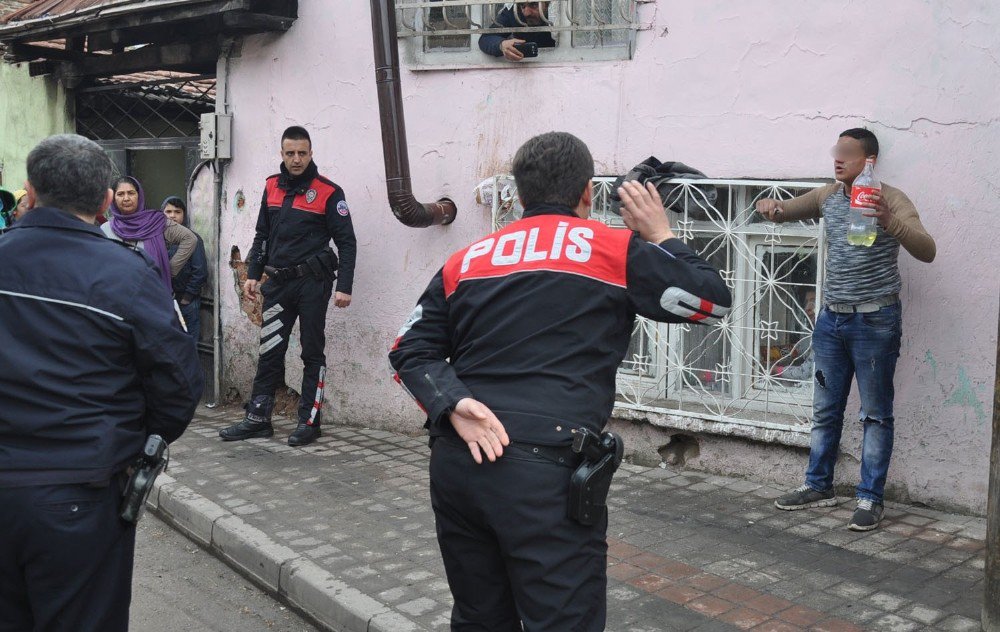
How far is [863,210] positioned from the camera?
496 centimetres

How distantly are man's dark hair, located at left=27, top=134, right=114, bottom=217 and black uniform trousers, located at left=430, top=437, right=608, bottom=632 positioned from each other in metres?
1.36

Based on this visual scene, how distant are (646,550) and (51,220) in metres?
3.20

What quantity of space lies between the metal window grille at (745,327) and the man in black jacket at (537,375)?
9.40 ft

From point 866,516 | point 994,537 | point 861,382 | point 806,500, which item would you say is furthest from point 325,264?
point 994,537

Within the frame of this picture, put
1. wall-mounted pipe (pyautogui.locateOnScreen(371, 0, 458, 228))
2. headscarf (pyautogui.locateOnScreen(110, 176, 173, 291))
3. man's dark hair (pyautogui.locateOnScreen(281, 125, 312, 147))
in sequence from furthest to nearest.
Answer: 1. headscarf (pyautogui.locateOnScreen(110, 176, 173, 291))
2. man's dark hair (pyautogui.locateOnScreen(281, 125, 312, 147))
3. wall-mounted pipe (pyautogui.locateOnScreen(371, 0, 458, 228))

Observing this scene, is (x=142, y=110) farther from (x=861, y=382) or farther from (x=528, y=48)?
(x=861, y=382)

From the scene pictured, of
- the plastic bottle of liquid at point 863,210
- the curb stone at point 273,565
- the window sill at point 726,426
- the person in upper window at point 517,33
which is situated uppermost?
the person in upper window at point 517,33

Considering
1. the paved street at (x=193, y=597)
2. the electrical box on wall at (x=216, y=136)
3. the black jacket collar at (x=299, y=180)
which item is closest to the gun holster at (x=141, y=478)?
the paved street at (x=193, y=597)

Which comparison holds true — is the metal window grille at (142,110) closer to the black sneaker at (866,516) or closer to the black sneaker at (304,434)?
the black sneaker at (304,434)

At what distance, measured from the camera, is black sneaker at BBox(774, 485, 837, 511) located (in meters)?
5.66

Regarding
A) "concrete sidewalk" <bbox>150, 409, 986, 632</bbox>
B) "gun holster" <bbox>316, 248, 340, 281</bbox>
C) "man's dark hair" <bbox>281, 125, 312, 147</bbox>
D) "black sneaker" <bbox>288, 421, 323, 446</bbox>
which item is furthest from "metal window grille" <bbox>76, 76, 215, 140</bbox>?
"concrete sidewalk" <bbox>150, 409, 986, 632</bbox>

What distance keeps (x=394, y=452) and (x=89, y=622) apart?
4113mm

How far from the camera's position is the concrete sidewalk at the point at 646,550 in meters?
4.39

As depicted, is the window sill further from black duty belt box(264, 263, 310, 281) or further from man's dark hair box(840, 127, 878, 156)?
black duty belt box(264, 263, 310, 281)
